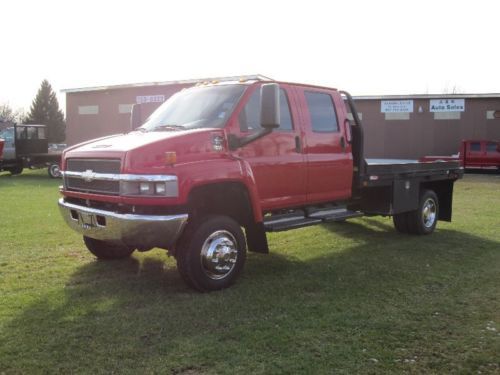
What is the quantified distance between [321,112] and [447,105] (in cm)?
2801

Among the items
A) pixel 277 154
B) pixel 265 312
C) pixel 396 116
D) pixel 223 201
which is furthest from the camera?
pixel 396 116

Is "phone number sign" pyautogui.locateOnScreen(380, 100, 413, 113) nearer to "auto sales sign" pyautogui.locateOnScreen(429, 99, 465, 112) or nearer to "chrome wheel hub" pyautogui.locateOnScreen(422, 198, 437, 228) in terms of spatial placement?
"auto sales sign" pyautogui.locateOnScreen(429, 99, 465, 112)

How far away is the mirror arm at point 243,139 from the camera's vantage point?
5609 millimetres

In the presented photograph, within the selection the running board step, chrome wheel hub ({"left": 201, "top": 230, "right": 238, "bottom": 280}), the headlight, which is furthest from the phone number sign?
the headlight

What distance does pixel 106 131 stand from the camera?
32.7m

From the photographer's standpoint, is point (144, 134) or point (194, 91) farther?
point (194, 91)

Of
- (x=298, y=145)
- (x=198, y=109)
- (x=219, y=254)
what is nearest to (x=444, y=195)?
(x=298, y=145)

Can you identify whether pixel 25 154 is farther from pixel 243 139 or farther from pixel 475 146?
pixel 475 146

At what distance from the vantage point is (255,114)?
6008mm

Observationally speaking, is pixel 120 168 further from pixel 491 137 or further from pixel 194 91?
pixel 491 137

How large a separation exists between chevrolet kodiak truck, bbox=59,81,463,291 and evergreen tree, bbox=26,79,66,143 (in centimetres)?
6312

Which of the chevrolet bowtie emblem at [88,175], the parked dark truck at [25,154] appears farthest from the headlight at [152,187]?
the parked dark truck at [25,154]

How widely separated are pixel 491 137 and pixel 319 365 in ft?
103

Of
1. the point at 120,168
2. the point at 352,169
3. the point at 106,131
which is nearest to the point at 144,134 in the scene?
the point at 120,168
